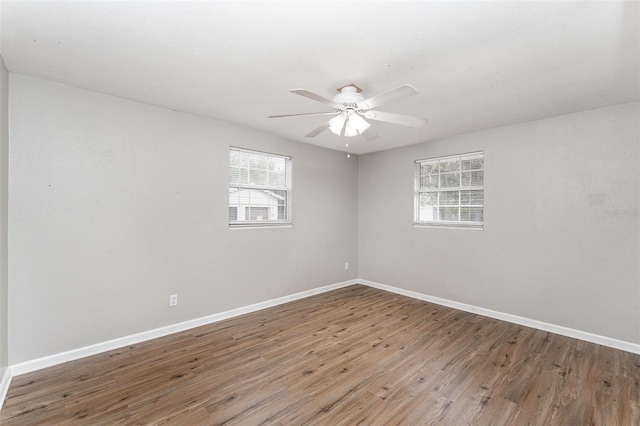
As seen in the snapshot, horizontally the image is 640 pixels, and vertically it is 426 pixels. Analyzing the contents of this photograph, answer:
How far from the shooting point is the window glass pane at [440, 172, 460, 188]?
13.5ft

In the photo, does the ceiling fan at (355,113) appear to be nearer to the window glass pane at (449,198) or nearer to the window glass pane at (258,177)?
the window glass pane at (258,177)

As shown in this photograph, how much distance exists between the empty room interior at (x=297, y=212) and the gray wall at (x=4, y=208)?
0.13 ft

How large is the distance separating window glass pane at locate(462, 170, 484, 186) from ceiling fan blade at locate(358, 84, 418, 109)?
2.46m

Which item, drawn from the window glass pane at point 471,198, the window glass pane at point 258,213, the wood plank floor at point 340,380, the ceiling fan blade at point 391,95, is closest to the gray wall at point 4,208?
the wood plank floor at point 340,380

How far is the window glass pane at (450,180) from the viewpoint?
4.11 m

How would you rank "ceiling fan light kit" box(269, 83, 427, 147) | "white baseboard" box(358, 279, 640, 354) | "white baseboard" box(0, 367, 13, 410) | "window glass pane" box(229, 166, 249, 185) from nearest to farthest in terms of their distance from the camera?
"white baseboard" box(0, 367, 13, 410)
"ceiling fan light kit" box(269, 83, 427, 147)
"white baseboard" box(358, 279, 640, 354)
"window glass pane" box(229, 166, 249, 185)

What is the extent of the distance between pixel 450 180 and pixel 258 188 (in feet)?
9.10

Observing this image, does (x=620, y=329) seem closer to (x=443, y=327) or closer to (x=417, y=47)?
(x=443, y=327)

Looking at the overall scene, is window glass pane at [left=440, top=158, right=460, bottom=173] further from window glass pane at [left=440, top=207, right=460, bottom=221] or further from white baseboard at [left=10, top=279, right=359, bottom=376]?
white baseboard at [left=10, top=279, right=359, bottom=376]

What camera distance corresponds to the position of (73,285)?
2.54m

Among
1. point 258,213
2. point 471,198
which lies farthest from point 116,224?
point 471,198

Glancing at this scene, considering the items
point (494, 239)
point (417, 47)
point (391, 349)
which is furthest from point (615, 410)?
point (417, 47)

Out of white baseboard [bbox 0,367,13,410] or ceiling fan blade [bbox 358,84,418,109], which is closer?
ceiling fan blade [bbox 358,84,418,109]

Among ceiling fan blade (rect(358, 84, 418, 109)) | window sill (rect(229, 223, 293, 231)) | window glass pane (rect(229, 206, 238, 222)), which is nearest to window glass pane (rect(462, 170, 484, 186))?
ceiling fan blade (rect(358, 84, 418, 109))
